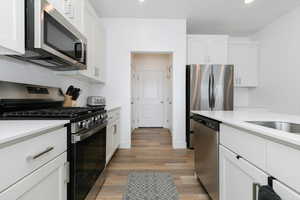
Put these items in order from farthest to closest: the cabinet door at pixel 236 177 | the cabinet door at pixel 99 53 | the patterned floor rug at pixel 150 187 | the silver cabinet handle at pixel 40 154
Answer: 1. the cabinet door at pixel 99 53
2. the patterned floor rug at pixel 150 187
3. the cabinet door at pixel 236 177
4. the silver cabinet handle at pixel 40 154

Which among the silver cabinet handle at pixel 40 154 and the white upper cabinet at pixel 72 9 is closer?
the silver cabinet handle at pixel 40 154

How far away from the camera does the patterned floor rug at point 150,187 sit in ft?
5.91

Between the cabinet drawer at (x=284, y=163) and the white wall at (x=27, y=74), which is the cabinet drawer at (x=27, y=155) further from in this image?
the cabinet drawer at (x=284, y=163)

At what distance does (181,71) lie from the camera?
3562 mm

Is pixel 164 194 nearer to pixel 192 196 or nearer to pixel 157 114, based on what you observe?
pixel 192 196

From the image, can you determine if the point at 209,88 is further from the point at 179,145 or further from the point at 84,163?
the point at 84,163

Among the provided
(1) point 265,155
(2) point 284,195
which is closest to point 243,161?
(1) point 265,155

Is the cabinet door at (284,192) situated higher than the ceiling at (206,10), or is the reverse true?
the ceiling at (206,10)

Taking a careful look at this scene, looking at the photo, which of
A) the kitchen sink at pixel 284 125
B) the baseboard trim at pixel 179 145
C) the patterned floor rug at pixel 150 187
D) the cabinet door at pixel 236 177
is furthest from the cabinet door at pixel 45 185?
the baseboard trim at pixel 179 145

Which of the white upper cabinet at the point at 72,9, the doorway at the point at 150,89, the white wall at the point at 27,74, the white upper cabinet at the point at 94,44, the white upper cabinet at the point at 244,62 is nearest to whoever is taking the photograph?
the white wall at the point at 27,74

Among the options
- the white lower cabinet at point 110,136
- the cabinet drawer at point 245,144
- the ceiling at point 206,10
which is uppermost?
the ceiling at point 206,10

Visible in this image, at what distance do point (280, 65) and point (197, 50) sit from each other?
1667 millimetres

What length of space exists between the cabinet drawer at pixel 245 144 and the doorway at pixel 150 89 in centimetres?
468

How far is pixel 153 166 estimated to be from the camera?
259cm
